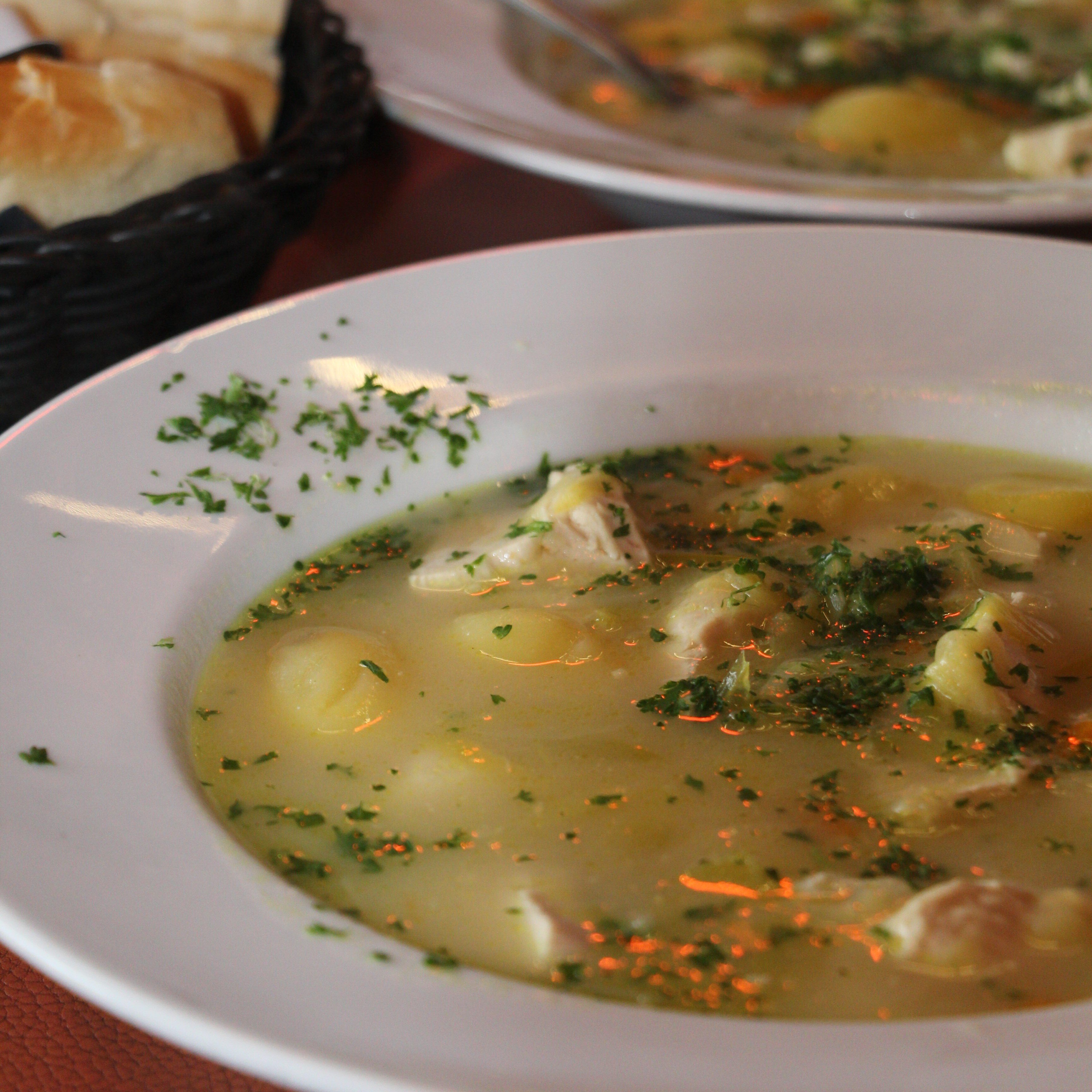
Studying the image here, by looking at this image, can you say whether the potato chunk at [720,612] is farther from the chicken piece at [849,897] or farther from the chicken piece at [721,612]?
the chicken piece at [849,897]

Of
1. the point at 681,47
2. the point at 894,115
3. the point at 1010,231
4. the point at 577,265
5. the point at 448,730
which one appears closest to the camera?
the point at 448,730

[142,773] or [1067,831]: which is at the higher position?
[142,773]

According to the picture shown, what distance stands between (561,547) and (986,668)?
721mm

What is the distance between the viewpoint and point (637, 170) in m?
2.81

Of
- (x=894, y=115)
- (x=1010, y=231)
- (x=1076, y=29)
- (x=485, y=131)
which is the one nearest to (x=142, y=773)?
(x=485, y=131)

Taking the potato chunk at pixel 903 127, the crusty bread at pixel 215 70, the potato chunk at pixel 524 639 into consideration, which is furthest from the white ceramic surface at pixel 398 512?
the potato chunk at pixel 903 127

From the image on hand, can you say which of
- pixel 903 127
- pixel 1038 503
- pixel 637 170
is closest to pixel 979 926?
pixel 1038 503

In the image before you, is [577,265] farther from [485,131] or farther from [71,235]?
[71,235]

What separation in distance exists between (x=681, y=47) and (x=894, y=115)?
1186mm

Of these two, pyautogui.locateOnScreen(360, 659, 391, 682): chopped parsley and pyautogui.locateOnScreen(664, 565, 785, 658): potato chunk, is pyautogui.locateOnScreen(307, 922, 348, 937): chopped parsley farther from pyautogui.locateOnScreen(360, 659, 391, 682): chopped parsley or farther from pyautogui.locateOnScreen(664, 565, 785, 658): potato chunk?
pyautogui.locateOnScreen(664, 565, 785, 658): potato chunk

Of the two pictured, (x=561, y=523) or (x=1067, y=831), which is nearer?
(x=1067, y=831)

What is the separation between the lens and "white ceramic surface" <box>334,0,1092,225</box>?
8.87ft

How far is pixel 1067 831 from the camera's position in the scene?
1.63 m

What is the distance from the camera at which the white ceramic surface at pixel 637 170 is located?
2703 millimetres
